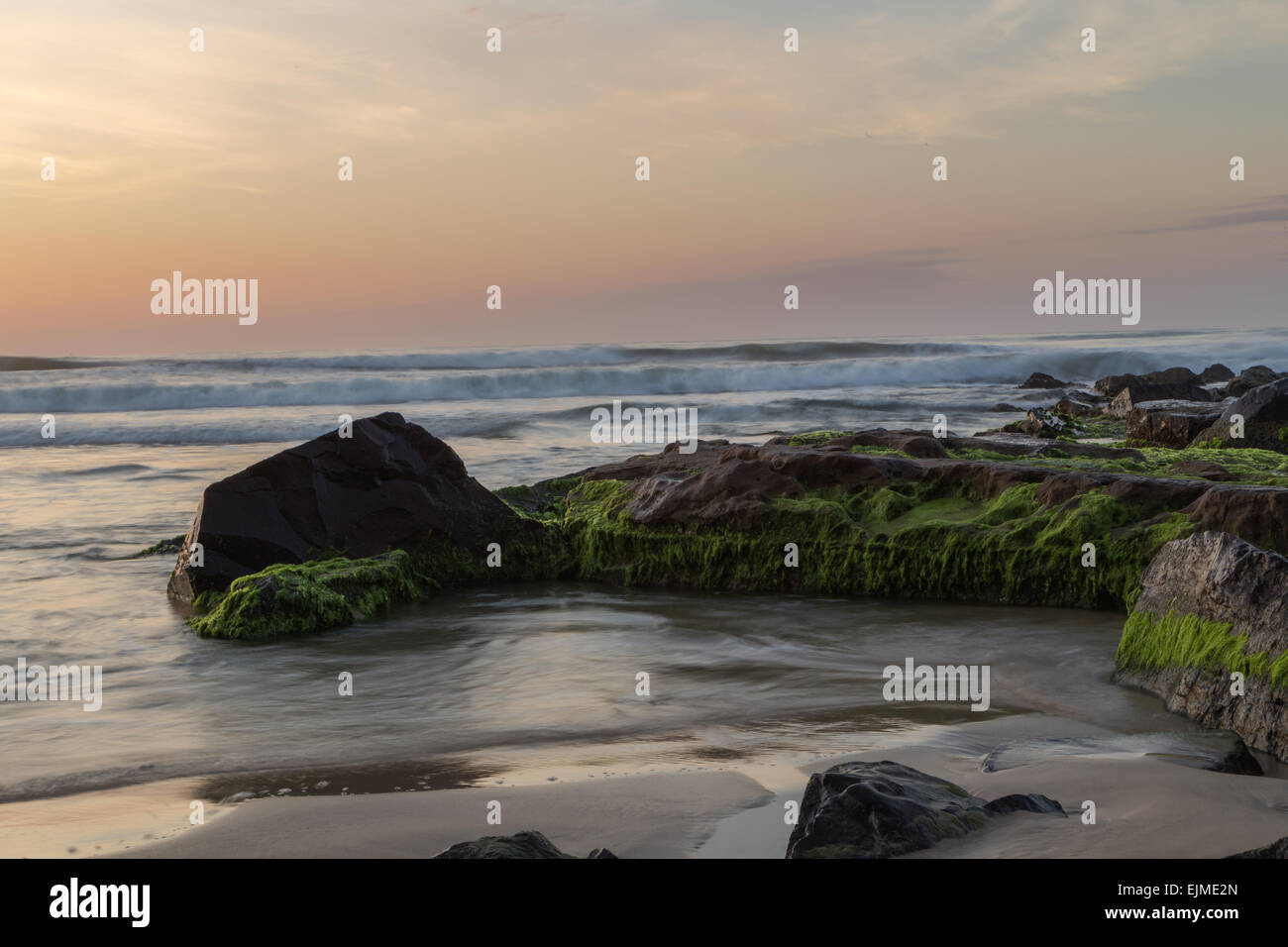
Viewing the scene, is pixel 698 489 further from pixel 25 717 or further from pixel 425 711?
pixel 25 717

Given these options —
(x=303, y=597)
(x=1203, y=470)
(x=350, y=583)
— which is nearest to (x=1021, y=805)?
(x=303, y=597)

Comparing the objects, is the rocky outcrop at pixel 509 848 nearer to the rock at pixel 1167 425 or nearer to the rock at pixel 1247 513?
the rock at pixel 1247 513

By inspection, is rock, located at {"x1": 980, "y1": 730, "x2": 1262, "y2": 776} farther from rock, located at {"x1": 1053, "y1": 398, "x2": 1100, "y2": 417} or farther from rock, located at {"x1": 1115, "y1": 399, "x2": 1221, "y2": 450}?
rock, located at {"x1": 1053, "y1": 398, "x2": 1100, "y2": 417}

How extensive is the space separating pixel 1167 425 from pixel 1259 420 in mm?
1280

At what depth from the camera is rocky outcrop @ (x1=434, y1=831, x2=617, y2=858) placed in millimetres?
2781

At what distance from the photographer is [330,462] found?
8.05 metres

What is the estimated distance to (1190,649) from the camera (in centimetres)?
475

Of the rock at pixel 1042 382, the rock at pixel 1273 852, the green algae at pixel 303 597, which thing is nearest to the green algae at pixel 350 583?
the green algae at pixel 303 597

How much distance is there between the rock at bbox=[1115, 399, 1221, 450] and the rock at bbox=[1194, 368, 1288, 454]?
1.73 ft

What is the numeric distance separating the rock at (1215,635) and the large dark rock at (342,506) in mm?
4812

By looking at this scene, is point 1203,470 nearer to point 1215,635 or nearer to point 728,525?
point 728,525
